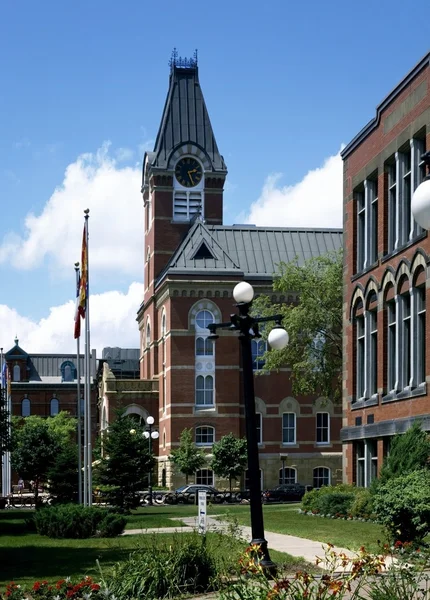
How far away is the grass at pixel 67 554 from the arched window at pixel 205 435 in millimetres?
40419

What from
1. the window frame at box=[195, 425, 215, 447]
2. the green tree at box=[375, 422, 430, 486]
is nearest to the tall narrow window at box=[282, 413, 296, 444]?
the window frame at box=[195, 425, 215, 447]

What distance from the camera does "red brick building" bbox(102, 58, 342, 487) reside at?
242 ft

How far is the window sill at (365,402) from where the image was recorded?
1499 inches

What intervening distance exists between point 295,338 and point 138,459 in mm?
18536

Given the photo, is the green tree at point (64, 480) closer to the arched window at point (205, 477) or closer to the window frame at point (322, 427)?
the arched window at point (205, 477)

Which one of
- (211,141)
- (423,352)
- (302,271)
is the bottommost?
(423,352)

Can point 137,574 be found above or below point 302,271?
below

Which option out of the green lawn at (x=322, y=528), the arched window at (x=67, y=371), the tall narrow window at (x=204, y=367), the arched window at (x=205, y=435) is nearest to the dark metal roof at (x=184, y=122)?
the tall narrow window at (x=204, y=367)

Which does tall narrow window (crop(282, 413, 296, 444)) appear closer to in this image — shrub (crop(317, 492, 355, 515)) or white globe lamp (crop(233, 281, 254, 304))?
shrub (crop(317, 492, 355, 515))

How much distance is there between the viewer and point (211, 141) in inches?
3253

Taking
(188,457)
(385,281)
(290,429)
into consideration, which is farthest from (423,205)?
(290,429)

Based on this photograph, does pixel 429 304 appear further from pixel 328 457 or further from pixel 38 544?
pixel 328 457

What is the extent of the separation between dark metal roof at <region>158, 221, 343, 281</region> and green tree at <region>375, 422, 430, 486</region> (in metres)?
45.4

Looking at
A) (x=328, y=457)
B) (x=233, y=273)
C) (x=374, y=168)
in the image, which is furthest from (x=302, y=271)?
(x=374, y=168)
